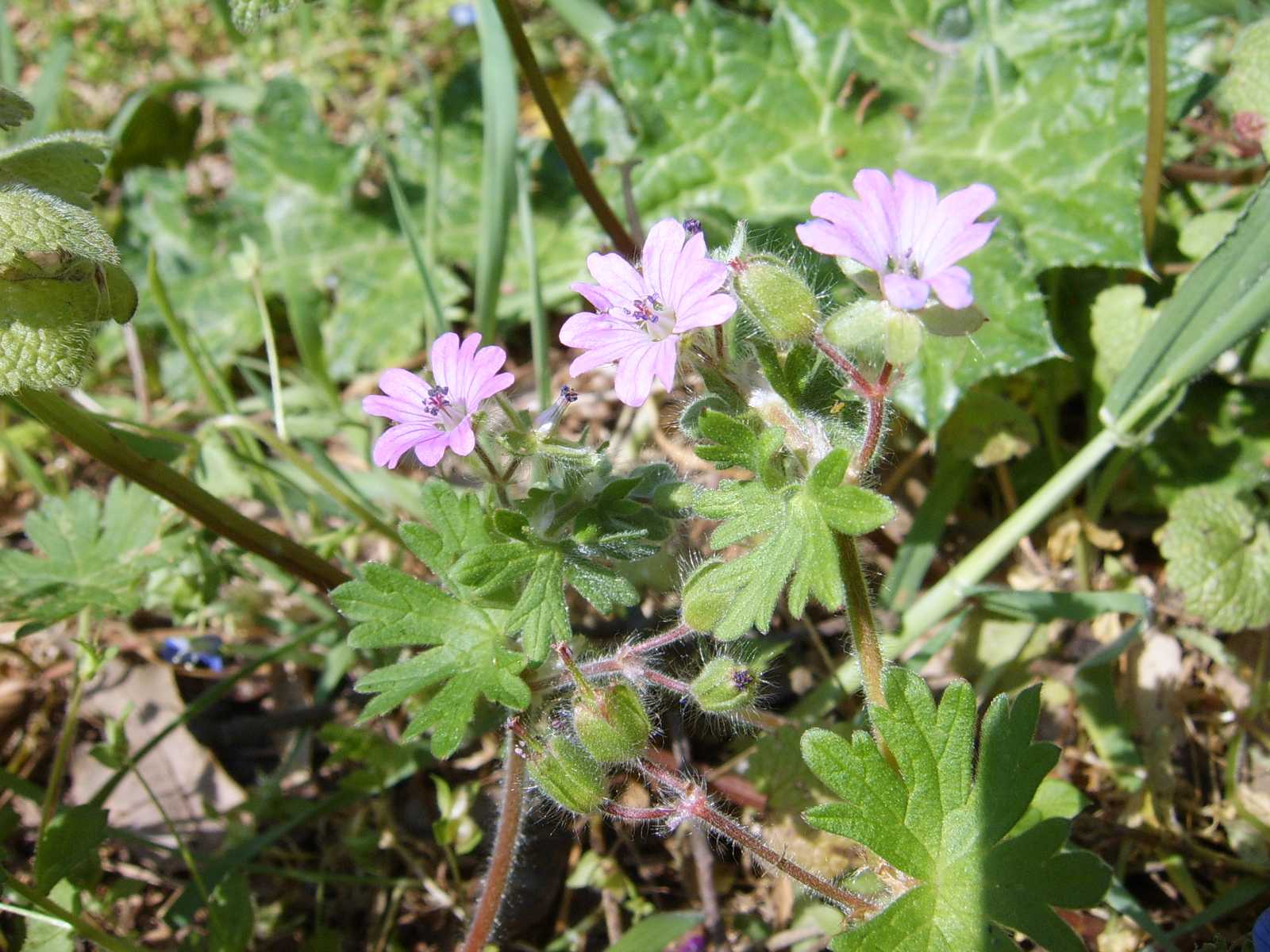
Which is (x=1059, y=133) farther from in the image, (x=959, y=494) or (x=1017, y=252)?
(x=959, y=494)

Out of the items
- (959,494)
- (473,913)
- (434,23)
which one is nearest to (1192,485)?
(959,494)

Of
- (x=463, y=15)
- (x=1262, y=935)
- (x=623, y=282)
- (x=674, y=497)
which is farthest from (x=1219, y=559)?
(x=463, y=15)

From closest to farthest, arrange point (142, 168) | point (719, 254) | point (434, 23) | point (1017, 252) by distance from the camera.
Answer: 1. point (719, 254)
2. point (1017, 252)
3. point (142, 168)
4. point (434, 23)

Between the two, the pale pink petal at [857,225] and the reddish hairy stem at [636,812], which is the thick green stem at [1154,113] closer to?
the pale pink petal at [857,225]

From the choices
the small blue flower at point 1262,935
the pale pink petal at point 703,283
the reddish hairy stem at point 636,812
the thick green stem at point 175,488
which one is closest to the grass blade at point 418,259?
the thick green stem at point 175,488

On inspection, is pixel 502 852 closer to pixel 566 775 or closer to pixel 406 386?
pixel 566 775

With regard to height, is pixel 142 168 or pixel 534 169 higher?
pixel 142 168

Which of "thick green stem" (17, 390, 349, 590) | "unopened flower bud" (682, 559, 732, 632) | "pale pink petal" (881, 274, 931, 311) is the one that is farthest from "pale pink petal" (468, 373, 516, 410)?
"thick green stem" (17, 390, 349, 590)
